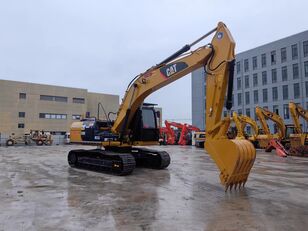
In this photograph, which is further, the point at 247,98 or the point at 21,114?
the point at 21,114

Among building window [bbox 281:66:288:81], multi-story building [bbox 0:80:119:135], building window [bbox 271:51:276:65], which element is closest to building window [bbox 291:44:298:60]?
building window [bbox 281:66:288:81]

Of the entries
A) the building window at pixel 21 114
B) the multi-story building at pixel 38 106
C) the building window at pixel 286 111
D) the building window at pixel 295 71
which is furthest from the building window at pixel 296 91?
the building window at pixel 21 114

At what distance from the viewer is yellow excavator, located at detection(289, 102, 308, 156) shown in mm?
23222

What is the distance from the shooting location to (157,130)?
1320cm

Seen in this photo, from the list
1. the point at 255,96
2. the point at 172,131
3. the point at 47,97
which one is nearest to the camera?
the point at 172,131

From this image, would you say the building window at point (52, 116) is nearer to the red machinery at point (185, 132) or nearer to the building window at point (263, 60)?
the red machinery at point (185, 132)

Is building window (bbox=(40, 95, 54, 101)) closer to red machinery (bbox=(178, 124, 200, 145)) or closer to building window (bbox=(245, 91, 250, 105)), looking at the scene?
red machinery (bbox=(178, 124, 200, 145))

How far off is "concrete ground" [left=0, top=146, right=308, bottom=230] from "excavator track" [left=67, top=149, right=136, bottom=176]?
639mm

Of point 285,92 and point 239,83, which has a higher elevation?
point 239,83

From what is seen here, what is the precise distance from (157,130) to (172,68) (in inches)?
138

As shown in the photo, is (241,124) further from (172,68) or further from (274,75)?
(274,75)

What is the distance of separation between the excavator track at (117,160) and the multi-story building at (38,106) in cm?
4292

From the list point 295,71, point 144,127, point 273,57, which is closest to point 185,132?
point 295,71

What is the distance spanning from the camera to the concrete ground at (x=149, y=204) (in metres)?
5.60
